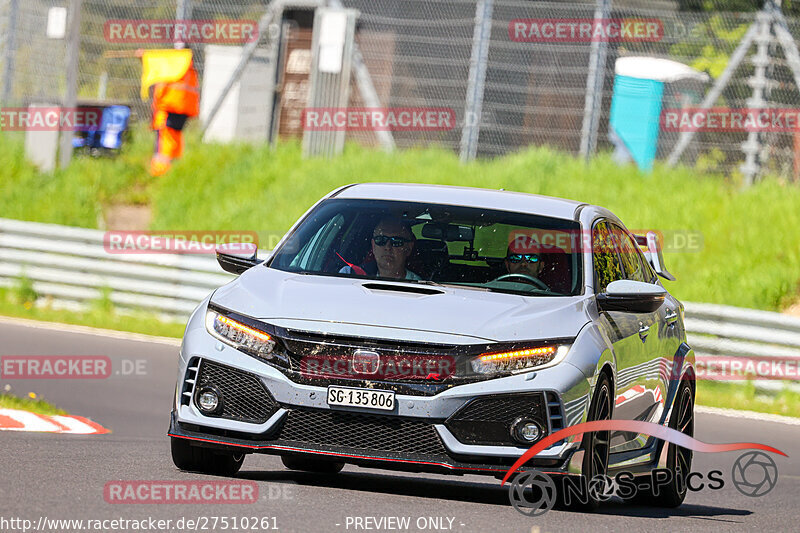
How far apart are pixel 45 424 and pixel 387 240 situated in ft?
11.2

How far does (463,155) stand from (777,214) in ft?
15.5

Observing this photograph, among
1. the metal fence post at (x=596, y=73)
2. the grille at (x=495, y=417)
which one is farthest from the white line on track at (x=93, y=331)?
the grille at (x=495, y=417)

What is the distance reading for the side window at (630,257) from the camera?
902cm

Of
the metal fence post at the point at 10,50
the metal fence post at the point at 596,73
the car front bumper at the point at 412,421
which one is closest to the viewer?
the car front bumper at the point at 412,421

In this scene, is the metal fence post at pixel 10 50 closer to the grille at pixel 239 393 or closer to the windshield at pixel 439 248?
the windshield at pixel 439 248

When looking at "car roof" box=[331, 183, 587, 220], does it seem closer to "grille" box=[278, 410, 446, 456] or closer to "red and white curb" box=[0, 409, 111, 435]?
"grille" box=[278, 410, 446, 456]

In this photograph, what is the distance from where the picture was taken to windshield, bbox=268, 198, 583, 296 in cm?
796

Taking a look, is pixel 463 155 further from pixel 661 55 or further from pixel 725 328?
pixel 725 328

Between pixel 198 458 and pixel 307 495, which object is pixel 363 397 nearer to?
pixel 307 495

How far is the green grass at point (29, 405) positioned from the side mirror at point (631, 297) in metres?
4.81

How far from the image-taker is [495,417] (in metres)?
6.98

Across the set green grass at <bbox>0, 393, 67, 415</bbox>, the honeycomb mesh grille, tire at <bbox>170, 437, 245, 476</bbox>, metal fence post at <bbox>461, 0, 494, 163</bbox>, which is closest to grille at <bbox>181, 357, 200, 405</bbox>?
tire at <bbox>170, 437, 245, 476</bbox>

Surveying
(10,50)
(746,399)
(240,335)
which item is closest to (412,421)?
(240,335)

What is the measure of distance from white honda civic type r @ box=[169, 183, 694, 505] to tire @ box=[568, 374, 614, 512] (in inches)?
0.5
